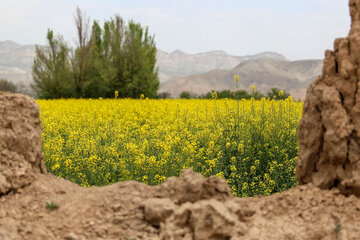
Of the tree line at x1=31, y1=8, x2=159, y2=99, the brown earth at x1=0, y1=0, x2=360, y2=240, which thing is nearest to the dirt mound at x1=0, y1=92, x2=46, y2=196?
the brown earth at x1=0, y1=0, x2=360, y2=240

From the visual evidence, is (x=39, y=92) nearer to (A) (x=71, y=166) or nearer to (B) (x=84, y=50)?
(B) (x=84, y=50)

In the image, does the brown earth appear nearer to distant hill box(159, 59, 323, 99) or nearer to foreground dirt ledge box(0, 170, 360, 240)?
foreground dirt ledge box(0, 170, 360, 240)

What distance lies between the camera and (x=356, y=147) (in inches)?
111

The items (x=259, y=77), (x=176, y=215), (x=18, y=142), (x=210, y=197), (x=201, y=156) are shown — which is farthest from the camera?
(x=259, y=77)

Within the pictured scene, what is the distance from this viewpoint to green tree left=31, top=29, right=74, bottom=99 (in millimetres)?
22094

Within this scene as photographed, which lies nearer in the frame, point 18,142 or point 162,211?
point 162,211

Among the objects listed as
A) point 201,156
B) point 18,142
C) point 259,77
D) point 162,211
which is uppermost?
point 259,77

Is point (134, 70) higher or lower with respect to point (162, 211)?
higher

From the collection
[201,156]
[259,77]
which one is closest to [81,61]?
[201,156]

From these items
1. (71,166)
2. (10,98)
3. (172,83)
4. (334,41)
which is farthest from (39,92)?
(172,83)

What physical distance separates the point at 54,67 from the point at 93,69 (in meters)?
2.49

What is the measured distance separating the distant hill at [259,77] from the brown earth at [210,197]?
76.1 m

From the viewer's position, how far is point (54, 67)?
22.2 metres

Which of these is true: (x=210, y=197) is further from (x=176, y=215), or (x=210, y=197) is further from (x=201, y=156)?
(x=201, y=156)
